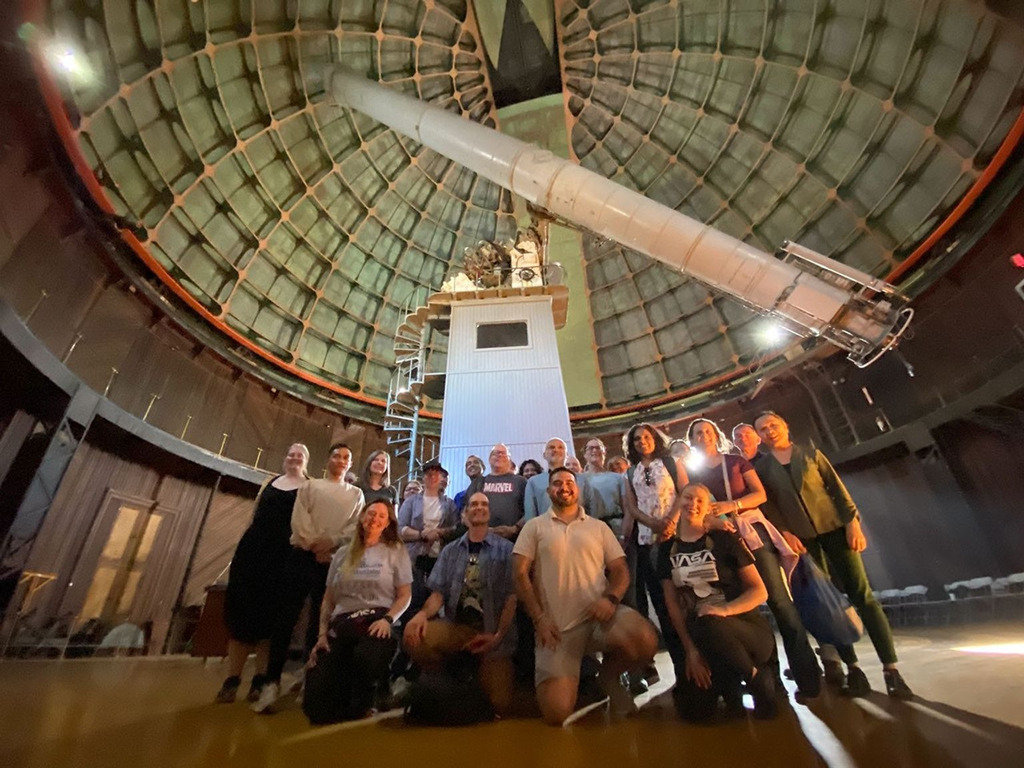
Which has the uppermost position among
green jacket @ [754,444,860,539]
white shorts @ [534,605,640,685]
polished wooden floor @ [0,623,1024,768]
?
green jacket @ [754,444,860,539]

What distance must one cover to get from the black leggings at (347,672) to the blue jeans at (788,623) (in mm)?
2245

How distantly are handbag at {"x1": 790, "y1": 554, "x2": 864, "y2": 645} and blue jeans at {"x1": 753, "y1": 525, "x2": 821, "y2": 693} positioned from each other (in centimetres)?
10

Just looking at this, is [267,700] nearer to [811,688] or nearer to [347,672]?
[347,672]

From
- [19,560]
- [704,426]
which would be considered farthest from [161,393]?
[704,426]

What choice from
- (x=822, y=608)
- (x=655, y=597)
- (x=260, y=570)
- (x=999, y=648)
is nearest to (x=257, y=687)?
(x=260, y=570)

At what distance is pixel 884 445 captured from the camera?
30.3ft

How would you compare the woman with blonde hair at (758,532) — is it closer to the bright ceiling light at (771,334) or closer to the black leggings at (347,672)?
the black leggings at (347,672)

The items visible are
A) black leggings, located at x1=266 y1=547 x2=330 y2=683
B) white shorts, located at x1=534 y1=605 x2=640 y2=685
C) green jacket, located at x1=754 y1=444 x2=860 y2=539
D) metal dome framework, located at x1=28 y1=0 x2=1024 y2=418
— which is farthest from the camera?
metal dome framework, located at x1=28 y1=0 x2=1024 y2=418

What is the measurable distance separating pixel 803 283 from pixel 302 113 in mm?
12806

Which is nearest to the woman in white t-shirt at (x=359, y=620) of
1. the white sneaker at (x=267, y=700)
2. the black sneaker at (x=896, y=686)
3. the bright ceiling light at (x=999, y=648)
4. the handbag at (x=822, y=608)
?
→ the white sneaker at (x=267, y=700)

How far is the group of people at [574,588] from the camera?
8.31 feet

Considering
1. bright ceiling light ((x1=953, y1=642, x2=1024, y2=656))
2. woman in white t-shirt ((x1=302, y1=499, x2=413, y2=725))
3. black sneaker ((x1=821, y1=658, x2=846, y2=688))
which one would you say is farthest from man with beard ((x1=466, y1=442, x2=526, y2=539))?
bright ceiling light ((x1=953, y1=642, x2=1024, y2=656))

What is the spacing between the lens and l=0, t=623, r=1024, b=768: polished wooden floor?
73.3 inches

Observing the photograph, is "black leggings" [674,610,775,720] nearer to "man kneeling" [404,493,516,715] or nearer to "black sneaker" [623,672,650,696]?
"black sneaker" [623,672,650,696]
